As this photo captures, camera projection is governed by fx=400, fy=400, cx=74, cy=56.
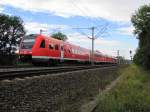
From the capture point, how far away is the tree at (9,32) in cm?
6109

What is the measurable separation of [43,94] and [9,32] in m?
50.9

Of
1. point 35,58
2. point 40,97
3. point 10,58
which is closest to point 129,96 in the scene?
point 40,97

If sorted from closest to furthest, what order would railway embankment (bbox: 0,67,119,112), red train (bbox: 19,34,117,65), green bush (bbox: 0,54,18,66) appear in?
railway embankment (bbox: 0,67,119,112), red train (bbox: 19,34,117,65), green bush (bbox: 0,54,18,66)

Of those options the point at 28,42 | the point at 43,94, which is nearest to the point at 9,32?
the point at 28,42

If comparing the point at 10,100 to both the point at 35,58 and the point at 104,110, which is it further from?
the point at 35,58

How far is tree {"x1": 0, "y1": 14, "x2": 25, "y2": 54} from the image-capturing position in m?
61.1

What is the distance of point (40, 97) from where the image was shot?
1341 cm

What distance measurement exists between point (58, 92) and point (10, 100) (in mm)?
4121

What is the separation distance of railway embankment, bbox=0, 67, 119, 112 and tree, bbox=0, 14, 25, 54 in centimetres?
4283

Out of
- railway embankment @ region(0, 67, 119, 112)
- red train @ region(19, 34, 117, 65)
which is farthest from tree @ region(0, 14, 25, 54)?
railway embankment @ region(0, 67, 119, 112)

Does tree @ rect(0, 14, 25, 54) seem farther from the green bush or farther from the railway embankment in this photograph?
the railway embankment

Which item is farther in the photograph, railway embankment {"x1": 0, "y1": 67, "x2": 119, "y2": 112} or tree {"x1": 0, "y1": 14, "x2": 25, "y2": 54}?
tree {"x1": 0, "y1": 14, "x2": 25, "y2": 54}

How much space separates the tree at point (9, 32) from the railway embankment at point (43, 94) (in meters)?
42.8

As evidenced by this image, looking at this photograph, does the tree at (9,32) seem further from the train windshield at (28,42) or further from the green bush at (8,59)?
the train windshield at (28,42)
